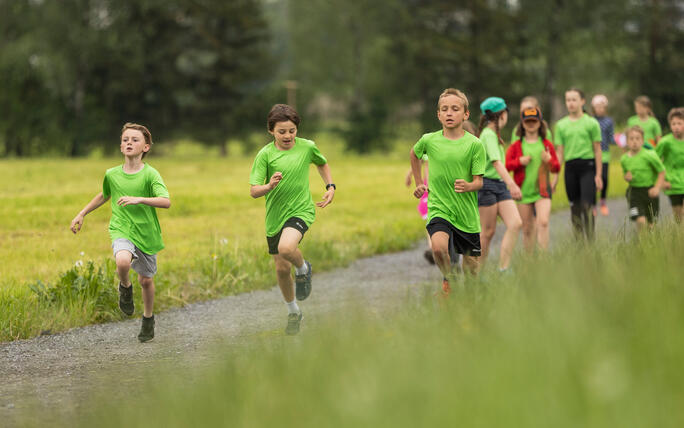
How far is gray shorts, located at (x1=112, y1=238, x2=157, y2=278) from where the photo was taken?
24.2ft

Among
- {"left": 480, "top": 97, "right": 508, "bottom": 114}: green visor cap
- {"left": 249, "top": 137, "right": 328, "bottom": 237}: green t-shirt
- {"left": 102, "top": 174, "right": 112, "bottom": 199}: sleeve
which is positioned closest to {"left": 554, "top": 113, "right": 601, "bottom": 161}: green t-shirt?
{"left": 480, "top": 97, "right": 508, "bottom": 114}: green visor cap

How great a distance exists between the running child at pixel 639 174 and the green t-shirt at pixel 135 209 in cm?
615

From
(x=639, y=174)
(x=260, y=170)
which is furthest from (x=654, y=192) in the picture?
(x=260, y=170)

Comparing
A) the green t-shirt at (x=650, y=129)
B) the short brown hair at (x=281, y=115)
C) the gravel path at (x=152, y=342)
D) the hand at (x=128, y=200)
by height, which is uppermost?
the short brown hair at (x=281, y=115)

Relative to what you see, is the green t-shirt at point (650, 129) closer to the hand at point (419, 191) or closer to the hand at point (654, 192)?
the hand at point (654, 192)

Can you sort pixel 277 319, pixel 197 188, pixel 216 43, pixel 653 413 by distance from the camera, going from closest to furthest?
pixel 653 413, pixel 277 319, pixel 197 188, pixel 216 43

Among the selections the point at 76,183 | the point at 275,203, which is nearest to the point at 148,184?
the point at 275,203

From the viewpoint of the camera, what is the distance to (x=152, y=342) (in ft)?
24.4

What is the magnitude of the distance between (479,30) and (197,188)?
27.4 metres

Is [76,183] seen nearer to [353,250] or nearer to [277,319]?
[353,250]

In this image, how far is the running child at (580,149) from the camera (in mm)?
10786

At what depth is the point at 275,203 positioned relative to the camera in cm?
762

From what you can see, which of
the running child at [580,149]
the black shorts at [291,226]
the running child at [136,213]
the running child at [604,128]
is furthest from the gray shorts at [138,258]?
the running child at [604,128]

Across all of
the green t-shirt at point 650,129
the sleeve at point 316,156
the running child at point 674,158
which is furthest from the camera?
the green t-shirt at point 650,129
